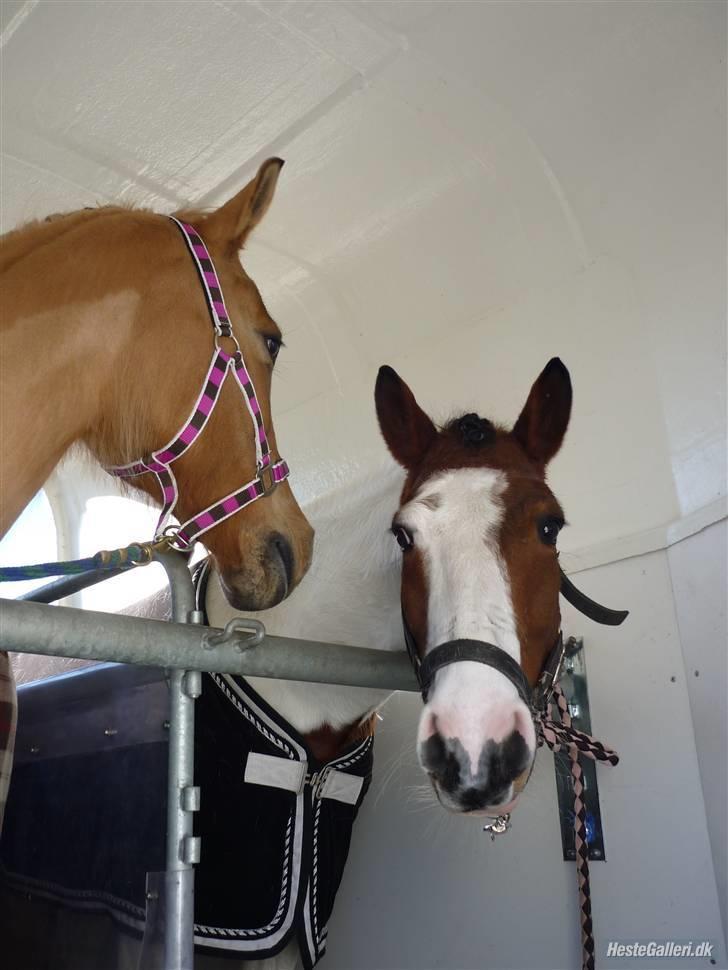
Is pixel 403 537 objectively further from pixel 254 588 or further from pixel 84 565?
pixel 84 565

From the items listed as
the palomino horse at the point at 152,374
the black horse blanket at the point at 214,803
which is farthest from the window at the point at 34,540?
the palomino horse at the point at 152,374

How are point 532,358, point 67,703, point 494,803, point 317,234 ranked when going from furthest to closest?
point 317,234 < point 532,358 < point 67,703 < point 494,803

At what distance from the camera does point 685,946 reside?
1.85 metres

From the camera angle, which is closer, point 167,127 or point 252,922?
point 252,922

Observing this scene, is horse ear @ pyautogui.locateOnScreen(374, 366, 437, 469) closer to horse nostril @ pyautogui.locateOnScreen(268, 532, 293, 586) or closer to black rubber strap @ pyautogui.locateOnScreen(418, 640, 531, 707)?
horse nostril @ pyautogui.locateOnScreen(268, 532, 293, 586)

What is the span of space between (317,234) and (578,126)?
89 centimetres

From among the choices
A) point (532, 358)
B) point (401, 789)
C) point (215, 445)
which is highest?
point (532, 358)

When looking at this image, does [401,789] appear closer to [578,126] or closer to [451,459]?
[451,459]

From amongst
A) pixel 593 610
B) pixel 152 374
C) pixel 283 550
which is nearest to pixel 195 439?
pixel 152 374

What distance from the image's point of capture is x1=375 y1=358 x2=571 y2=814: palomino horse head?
135cm

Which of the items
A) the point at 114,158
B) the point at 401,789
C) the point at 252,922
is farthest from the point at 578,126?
the point at 252,922

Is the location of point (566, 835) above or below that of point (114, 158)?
below

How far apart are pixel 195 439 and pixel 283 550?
0.90 feet

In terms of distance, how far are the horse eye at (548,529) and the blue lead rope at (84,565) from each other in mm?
763
